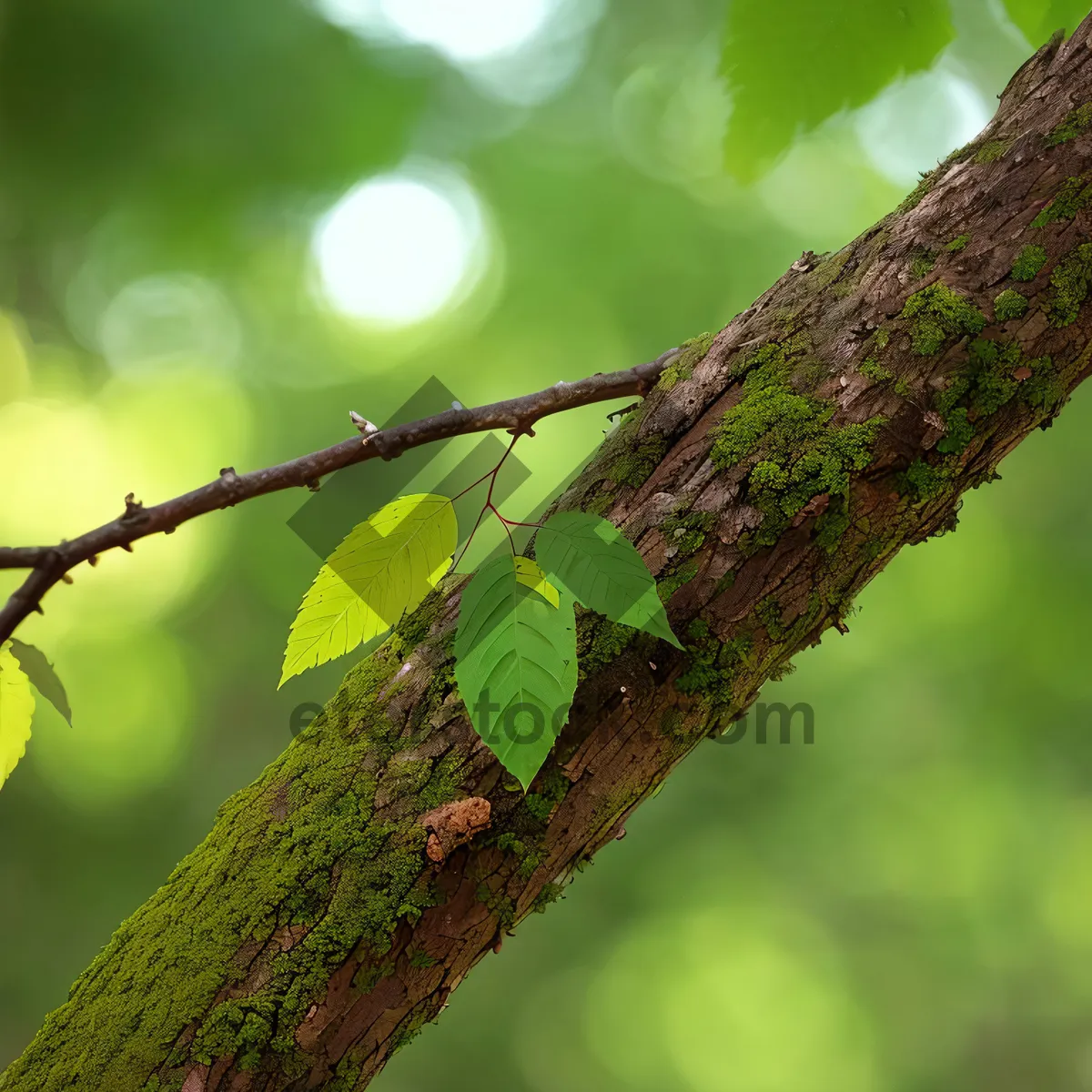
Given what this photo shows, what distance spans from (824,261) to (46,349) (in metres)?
4.90

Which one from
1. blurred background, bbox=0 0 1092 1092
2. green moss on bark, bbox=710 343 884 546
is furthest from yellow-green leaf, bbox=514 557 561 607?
blurred background, bbox=0 0 1092 1092

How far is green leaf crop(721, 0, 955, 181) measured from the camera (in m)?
0.51

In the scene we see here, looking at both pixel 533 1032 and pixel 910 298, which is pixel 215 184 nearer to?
pixel 910 298

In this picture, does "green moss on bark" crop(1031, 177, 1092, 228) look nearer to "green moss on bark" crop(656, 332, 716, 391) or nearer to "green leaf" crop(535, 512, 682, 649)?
"green moss on bark" crop(656, 332, 716, 391)

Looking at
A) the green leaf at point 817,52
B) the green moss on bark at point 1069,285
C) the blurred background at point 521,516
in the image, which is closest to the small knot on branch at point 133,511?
the green leaf at point 817,52

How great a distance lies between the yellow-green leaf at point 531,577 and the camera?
60 centimetres

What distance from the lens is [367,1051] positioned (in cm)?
72

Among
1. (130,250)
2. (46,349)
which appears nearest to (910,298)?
(130,250)

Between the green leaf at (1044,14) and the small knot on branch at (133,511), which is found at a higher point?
the small knot on branch at (133,511)

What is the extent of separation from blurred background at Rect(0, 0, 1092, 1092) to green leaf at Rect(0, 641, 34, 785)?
3.33m

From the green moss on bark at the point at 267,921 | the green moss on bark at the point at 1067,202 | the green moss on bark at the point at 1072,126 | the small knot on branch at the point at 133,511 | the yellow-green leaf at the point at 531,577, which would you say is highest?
the green moss on bark at the point at 1072,126

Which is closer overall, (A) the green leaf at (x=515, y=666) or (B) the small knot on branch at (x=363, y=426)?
(A) the green leaf at (x=515, y=666)

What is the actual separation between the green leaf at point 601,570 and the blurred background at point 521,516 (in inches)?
133

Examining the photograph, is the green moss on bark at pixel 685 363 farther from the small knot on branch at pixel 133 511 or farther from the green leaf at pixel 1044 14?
the small knot on branch at pixel 133 511
